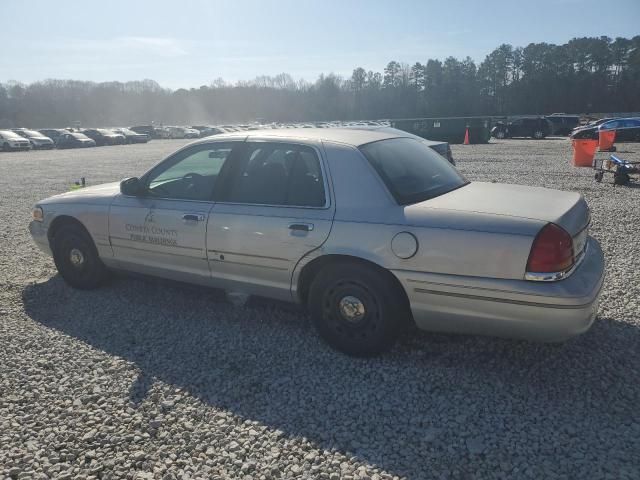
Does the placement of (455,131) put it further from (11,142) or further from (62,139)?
(11,142)

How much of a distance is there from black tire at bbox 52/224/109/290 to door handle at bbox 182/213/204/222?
138 centimetres

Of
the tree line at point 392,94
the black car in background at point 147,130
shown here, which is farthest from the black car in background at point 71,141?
the tree line at point 392,94

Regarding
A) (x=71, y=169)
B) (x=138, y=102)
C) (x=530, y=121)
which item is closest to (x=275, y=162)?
(x=71, y=169)

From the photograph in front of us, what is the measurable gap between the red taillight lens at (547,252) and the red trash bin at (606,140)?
21201 mm

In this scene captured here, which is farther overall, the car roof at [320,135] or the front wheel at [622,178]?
the front wheel at [622,178]

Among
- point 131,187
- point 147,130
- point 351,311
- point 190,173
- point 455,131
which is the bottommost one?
point 351,311

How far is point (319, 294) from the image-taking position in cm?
358

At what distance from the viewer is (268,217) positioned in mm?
3711

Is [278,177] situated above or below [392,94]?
below

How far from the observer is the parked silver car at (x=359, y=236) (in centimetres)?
294

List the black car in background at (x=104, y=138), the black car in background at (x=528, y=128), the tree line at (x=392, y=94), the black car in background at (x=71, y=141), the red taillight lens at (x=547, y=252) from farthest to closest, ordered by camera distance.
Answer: the tree line at (x=392, y=94)
the black car in background at (x=104, y=138)
the black car in background at (x=71, y=141)
the black car in background at (x=528, y=128)
the red taillight lens at (x=547, y=252)

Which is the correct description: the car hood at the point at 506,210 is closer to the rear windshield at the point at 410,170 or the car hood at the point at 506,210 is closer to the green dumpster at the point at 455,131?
the rear windshield at the point at 410,170

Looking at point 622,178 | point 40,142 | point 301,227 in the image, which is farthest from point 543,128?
point 40,142

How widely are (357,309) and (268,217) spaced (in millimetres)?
967
